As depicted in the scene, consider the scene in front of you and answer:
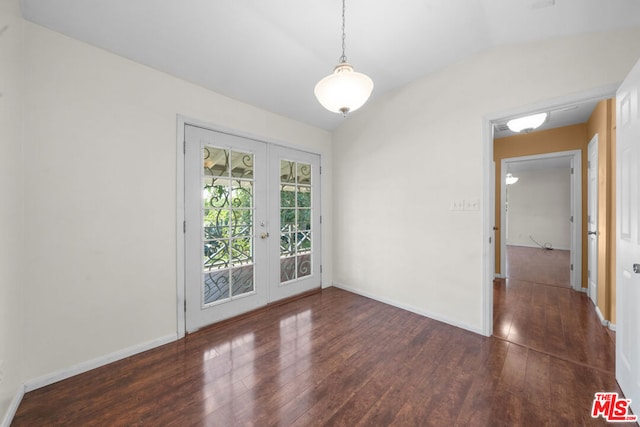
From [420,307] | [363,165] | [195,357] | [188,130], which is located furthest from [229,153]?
[420,307]

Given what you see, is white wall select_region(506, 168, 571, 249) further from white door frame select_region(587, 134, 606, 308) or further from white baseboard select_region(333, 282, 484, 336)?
white baseboard select_region(333, 282, 484, 336)

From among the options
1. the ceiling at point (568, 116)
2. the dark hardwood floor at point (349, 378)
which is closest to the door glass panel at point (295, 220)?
the dark hardwood floor at point (349, 378)

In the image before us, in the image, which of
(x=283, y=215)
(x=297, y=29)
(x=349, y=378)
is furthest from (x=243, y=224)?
(x=297, y=29)

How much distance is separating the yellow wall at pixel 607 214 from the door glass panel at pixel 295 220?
3.27m

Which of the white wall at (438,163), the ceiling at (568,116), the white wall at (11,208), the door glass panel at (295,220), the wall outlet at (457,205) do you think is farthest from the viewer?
the door glass panel at (295,220)

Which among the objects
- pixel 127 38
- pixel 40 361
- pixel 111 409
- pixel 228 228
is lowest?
pixel 111 409

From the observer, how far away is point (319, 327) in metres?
2.60

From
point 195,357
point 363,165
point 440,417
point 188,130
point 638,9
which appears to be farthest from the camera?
point 363,165

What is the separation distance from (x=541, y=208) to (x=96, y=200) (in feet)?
32.8

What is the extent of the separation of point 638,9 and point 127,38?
363cm

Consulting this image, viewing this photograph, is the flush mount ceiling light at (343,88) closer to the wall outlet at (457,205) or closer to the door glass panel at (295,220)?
the wall outlet at (457,205)

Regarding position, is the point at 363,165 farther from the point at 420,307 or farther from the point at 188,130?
the point at 188,130

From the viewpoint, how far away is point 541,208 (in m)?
7.41

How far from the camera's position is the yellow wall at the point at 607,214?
2486 mm
